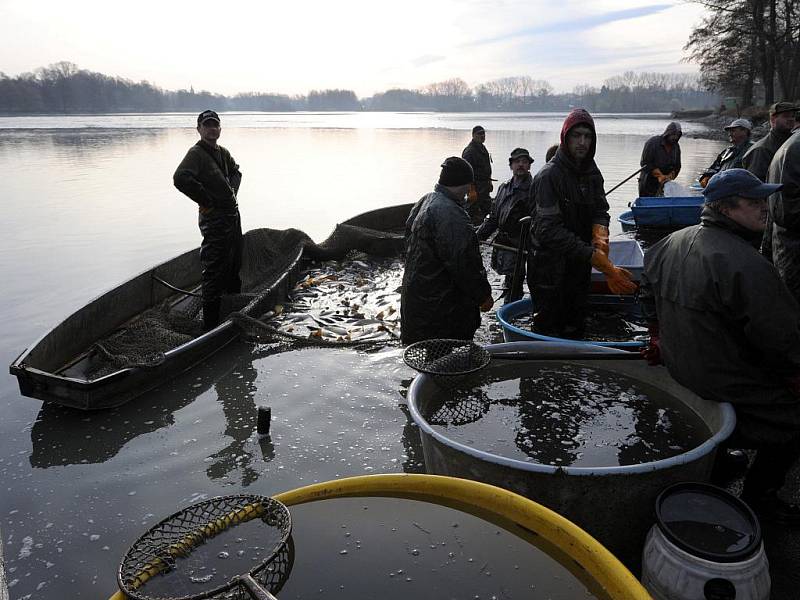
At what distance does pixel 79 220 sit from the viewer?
16328 millimetres

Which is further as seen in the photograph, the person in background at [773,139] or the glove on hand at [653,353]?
the person in background at [773,139]

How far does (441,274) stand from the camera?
189 inches

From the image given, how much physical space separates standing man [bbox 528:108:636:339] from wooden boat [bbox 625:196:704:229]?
18.1 feet

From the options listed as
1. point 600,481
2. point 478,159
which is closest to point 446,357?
point 600,481

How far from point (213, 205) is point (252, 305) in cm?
135

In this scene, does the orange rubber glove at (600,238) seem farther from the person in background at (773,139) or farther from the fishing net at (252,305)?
the fishing net at (252,305)

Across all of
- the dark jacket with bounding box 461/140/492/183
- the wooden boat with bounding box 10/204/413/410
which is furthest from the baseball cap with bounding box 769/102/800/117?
the dark jacket with bounding box 461/140/492/183

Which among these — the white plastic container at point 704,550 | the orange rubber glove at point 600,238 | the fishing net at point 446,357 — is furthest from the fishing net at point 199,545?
the orange rubber glove at point 600,238

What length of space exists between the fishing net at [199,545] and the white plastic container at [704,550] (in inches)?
60.7

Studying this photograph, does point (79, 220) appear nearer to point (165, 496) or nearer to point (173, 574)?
point (165, 496)

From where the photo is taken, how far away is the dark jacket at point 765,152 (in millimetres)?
6398

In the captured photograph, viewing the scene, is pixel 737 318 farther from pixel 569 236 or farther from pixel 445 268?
pixel 445 268

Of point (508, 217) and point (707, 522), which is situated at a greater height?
point (508, 217)

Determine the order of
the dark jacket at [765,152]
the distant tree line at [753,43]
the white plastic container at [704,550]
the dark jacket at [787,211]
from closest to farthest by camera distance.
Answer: the white plastic container at [704,550]
the dark jacket at [787,211]
the dark jacket at [765,152]
the distant tree line at [753,43]
